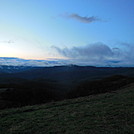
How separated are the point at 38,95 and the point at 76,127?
4186 centimetres

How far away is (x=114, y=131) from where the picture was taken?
7.94m

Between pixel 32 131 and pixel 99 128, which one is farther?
pixel 32 131

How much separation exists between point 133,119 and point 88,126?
271cm

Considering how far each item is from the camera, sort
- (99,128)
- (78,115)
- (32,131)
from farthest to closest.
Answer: (78,115)
(32,131)
(99,128)

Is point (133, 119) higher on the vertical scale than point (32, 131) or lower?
higher

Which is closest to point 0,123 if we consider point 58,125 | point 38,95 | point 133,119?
point 58,125

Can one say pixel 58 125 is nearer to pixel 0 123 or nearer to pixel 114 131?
pixel 114 131

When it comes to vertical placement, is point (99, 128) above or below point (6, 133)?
above

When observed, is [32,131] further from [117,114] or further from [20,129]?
[117,114]

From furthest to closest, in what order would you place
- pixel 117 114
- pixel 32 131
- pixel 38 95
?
pixel 38 95 → pixel 117 114 → pixel 32 131

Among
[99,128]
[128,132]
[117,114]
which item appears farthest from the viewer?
[117,114]

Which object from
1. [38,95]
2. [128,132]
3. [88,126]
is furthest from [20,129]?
[38,95]

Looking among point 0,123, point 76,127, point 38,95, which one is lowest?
point 38,95

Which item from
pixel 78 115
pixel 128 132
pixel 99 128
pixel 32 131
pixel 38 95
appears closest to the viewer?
pixel 128 132
